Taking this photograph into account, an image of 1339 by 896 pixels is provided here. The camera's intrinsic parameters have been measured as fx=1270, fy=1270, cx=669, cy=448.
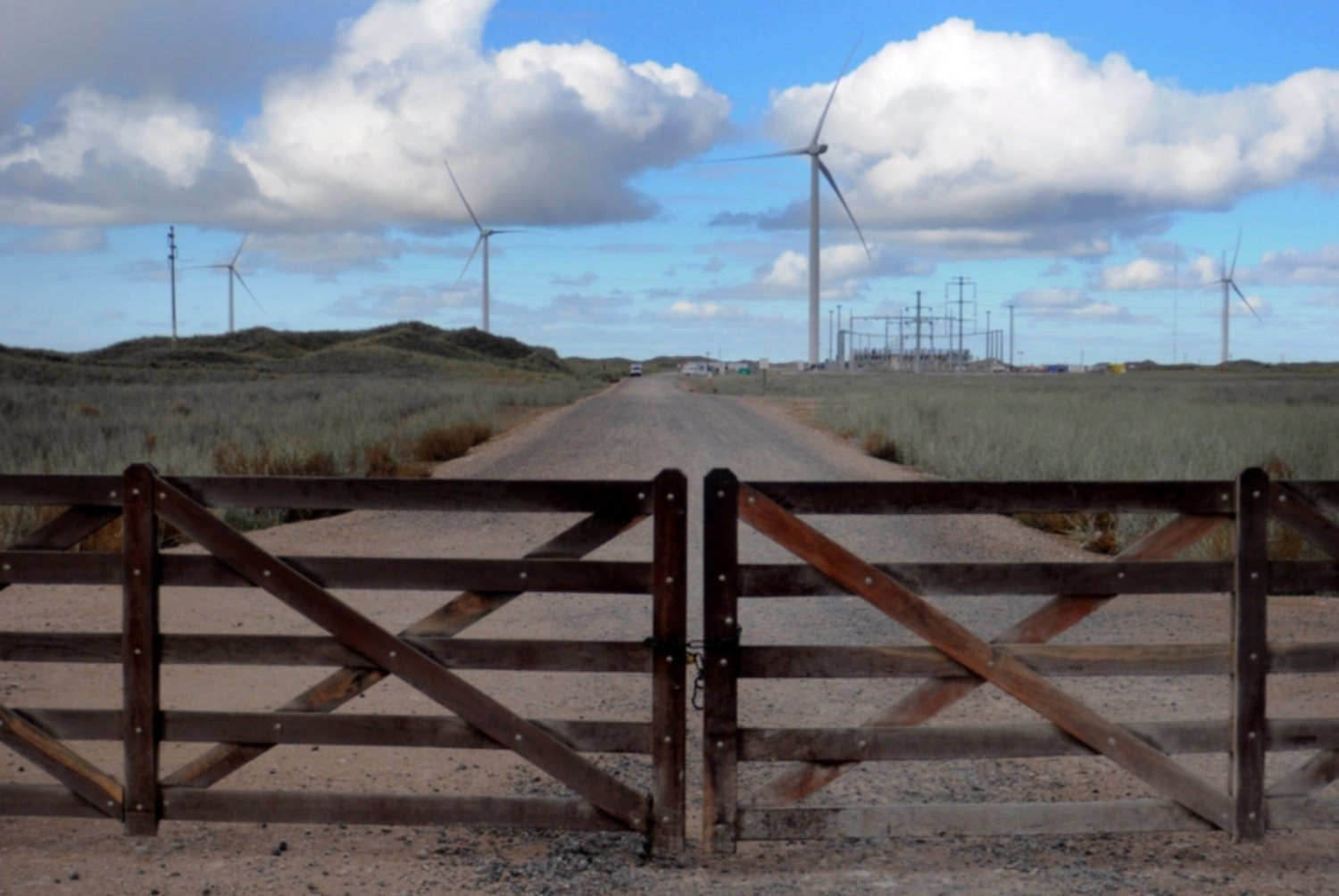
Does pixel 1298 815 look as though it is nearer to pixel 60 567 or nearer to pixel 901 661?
pixel 901 661

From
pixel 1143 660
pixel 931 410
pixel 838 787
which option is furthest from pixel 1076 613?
pixel 931 410

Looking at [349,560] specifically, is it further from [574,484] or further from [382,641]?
[574,484]

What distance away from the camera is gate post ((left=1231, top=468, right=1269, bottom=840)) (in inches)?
212

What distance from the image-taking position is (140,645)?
543 cm

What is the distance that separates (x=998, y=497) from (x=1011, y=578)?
1.13 feet

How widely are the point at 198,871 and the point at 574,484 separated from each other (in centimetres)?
224

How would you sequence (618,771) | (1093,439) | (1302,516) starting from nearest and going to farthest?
(1302,516) < (618,771) < (1093,439)

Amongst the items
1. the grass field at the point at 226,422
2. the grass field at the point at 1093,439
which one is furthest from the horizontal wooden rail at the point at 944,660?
the grass field at the point at 226,422

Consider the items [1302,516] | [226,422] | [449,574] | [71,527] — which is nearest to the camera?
[449,574]

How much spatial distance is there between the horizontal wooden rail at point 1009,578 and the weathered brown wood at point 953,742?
578 mm

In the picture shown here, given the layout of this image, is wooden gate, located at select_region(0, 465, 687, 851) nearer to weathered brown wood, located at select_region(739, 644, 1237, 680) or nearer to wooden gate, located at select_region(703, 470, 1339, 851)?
wooden gate, located at select_region(703, 470, 1339, 851)

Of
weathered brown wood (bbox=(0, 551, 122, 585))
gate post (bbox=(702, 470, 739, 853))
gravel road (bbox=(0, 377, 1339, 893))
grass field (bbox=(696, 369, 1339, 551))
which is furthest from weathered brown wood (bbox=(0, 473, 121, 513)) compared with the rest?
grass field (bbox=(696, 369, 1339, 551))

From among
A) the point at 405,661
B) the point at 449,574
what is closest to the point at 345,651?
the point at 405,661

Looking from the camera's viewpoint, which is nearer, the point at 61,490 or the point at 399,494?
the point at 399,494
